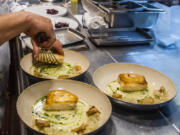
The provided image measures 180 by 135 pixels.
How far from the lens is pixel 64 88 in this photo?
3.49 feet

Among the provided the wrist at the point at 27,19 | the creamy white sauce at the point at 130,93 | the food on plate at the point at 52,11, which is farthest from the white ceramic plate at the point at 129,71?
the food on plate at the point at 52,11

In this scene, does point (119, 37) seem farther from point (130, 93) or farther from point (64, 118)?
point (64, 118)

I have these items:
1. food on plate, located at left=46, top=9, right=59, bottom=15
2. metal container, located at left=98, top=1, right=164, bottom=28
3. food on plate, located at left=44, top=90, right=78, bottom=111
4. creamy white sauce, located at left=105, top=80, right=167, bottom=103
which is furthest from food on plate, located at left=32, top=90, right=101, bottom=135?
food on plate, located at left=46, top=9, right=59, bottom=15

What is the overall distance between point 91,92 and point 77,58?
1.45 ft

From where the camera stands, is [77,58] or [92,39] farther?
[92,39]

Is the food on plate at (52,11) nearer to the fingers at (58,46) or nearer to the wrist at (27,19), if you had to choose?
the fingers at (58,46)

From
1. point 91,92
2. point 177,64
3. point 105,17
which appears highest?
point 105,17

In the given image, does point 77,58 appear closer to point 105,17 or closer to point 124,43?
point 124,43

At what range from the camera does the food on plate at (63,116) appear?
0.81 meters

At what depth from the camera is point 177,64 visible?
4.94 ft

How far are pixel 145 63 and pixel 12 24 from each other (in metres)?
0.97

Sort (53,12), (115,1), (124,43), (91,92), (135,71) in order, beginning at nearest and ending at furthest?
(91,92)
(135,71)
(124,43)
(115,1)
(53,12)

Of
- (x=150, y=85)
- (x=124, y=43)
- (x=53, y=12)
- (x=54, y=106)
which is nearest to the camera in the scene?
(x=54, y=106)

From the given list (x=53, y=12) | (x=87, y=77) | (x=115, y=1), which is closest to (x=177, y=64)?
(x=87, y=77)
